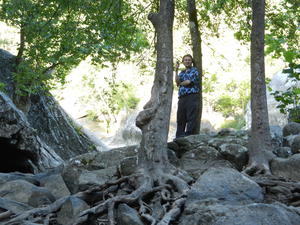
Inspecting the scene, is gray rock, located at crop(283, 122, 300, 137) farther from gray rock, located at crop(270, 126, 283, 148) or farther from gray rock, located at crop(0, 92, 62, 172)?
gray rock, located at crop(0, 92, 62, 172)

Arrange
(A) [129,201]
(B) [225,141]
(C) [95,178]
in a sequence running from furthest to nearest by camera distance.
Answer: (B) [225,141], (C) [95,178], (A) [129,201]

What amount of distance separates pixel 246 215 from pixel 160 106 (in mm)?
3232

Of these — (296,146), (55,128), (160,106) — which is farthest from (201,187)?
(55,128)

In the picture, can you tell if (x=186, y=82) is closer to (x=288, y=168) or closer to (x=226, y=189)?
(x=288, y=168)

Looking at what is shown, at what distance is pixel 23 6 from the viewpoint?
10734 mm

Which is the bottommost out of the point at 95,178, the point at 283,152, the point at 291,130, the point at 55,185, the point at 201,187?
the point at 55,185

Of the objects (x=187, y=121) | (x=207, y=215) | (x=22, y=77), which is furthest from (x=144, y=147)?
(x=22, y=77)

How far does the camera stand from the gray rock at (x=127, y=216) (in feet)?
15.8

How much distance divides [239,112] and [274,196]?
31.6 meters

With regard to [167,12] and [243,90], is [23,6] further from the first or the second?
[243,90]

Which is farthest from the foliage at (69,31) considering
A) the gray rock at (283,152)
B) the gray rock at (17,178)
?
the gray rock at (283,152)

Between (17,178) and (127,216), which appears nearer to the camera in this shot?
(127,216)

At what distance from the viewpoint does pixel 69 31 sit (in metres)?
11.1

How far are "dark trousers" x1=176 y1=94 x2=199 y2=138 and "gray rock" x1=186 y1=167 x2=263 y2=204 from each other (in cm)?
419
